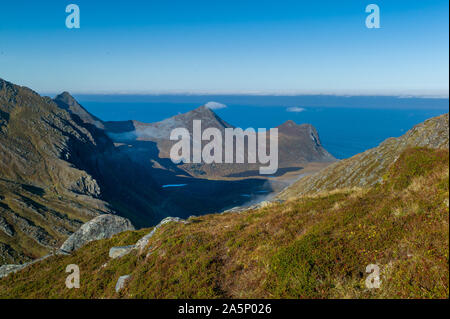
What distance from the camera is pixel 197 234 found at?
1864 cm

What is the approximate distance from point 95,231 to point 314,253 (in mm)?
32690

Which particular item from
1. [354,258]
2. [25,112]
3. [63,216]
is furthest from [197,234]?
[25,112]

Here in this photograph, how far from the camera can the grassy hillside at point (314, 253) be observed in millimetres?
9695

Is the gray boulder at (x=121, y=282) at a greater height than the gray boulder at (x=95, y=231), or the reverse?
the gray boulder at (x=121, y=282)

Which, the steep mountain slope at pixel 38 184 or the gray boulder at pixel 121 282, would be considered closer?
the gray boulder at pixel 121 282

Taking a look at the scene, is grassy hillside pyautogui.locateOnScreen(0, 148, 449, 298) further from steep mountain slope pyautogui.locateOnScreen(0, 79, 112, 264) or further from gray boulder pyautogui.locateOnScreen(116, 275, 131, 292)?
steep mountain slope pyautogui.locateOnScreen(0, 79, 112, 264)

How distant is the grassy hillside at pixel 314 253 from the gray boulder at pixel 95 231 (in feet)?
37.1

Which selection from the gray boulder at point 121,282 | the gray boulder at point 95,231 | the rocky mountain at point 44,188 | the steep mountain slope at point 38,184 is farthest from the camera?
the rocky mountain at point 44,188

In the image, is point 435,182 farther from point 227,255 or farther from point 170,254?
point 170,254

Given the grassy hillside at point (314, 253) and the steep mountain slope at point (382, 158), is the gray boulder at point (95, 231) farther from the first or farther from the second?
the steep mountain slope at point (382, 158)

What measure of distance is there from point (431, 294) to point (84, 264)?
23580mm

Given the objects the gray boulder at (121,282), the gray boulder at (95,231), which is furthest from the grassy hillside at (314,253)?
the gray boulder at (95,231)

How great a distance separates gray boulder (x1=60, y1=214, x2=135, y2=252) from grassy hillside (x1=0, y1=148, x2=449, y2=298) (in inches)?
446

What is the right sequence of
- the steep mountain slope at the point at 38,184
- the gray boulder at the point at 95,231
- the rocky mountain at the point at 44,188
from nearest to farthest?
the gray boulder at the point at 95,231 → the steep mountain slope at the point at 38,184 → the rocky mountain at the point at 44,188
